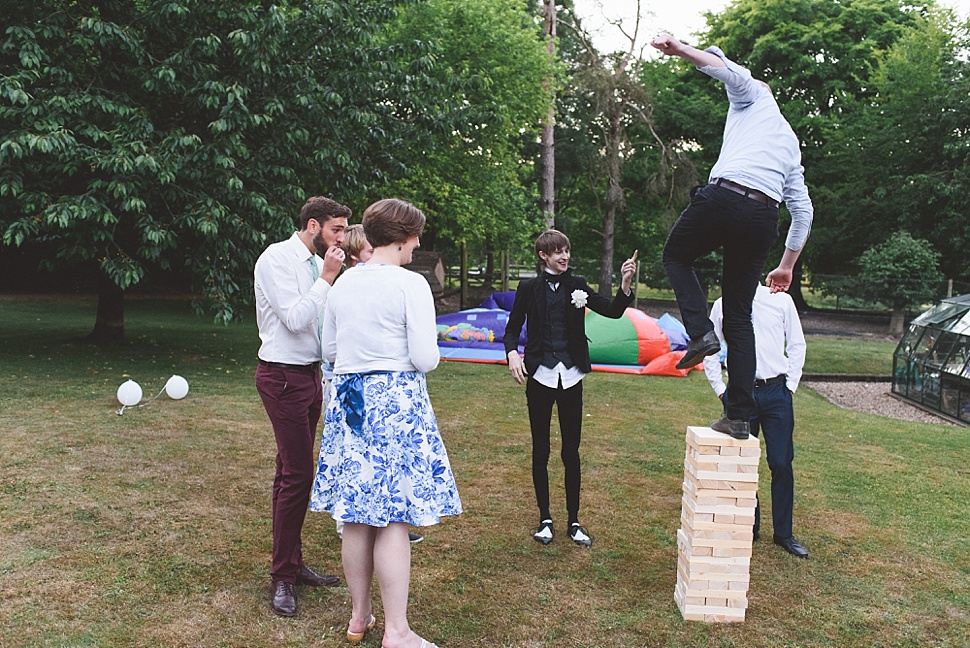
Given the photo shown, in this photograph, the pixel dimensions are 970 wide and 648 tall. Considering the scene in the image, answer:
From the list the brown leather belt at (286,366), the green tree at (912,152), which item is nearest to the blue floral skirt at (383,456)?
the brown leather belt at (286,366)

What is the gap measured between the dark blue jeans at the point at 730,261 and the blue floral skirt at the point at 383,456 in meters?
1.36

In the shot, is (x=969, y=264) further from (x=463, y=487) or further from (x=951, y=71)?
(x=463, y=487)

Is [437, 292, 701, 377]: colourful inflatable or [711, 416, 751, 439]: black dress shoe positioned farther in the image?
[437, 292, 701, 377]: colourful inflatable

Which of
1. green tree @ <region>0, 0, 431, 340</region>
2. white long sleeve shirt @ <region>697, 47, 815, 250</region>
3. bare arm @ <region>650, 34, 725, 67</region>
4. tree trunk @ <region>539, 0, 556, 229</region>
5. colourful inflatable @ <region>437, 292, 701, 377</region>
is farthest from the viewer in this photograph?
tree trunk @ <region>539, 0, 556, 229</region>

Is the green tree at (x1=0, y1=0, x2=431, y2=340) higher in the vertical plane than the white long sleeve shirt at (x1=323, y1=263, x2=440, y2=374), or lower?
higher

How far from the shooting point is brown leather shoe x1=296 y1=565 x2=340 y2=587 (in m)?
4.02

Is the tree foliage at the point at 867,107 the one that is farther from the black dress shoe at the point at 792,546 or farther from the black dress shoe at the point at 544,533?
the black dress shoe at the point at 544,533

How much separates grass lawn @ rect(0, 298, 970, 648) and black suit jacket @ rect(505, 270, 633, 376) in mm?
1179

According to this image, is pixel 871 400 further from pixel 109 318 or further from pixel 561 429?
pixel 109 318

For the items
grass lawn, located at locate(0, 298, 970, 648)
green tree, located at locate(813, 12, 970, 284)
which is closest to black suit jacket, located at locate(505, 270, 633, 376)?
grass lawn, located at locate(0, 298, 970, 648)

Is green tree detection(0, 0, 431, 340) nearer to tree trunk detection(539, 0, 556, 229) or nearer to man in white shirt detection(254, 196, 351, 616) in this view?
man in white shirt detection(254, 196, 351, 616)

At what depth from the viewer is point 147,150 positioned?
9.21m

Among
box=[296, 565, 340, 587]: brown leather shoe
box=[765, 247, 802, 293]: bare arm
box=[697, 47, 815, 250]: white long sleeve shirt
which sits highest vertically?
box=[697, 47, 815, 250]: white long sleeve shirt

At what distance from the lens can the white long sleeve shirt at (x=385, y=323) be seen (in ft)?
10.2
